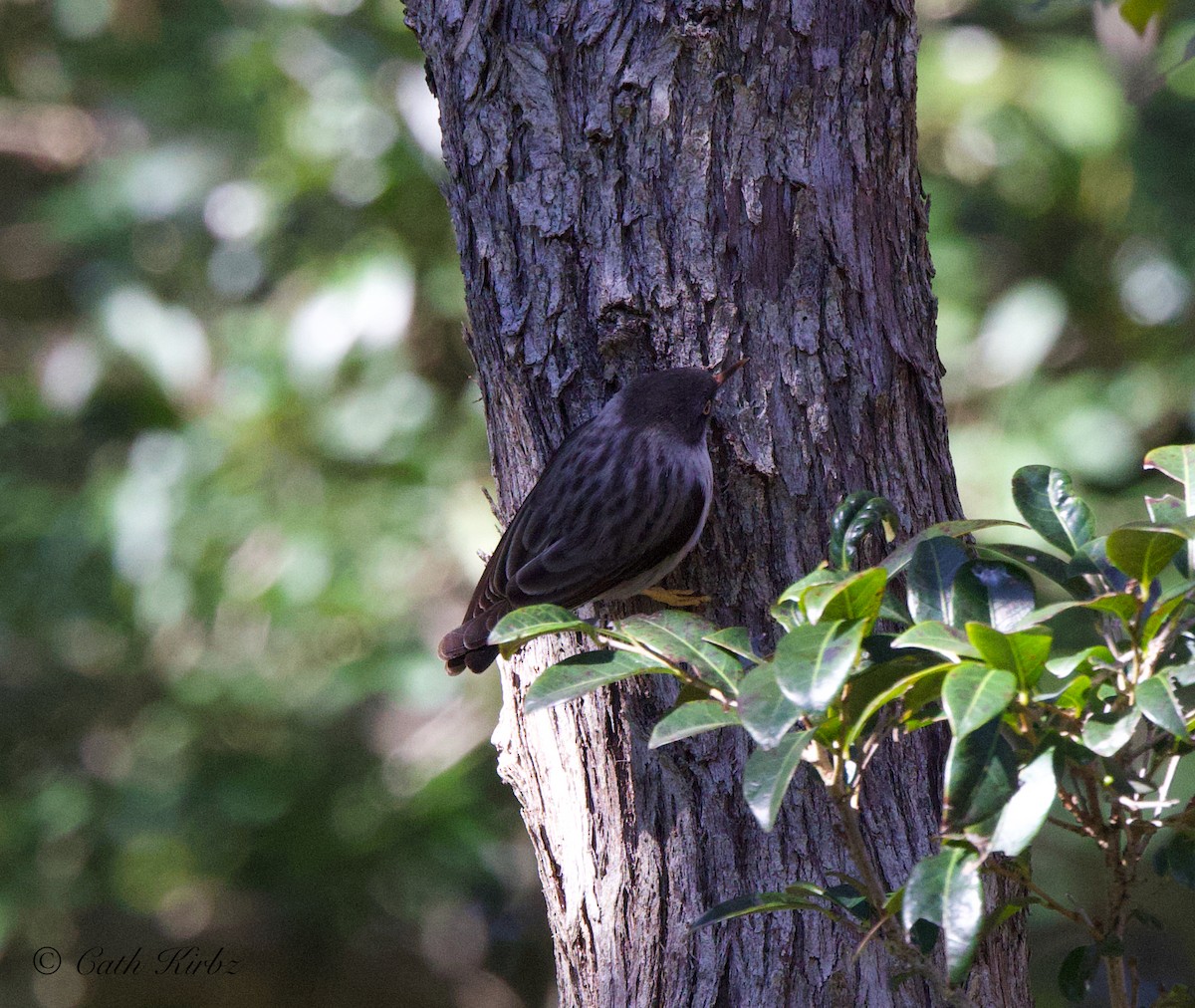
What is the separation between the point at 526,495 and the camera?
103 inches

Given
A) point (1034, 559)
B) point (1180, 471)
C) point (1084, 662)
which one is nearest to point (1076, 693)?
point (1084, 662)

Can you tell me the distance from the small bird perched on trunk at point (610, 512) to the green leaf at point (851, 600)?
1.01 meters

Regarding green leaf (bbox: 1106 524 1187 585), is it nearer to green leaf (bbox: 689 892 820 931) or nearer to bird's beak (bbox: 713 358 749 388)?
green leaf (bbox: 689 892 820 931)

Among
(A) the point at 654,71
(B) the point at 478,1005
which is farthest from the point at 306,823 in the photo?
(A) the point at 654,71

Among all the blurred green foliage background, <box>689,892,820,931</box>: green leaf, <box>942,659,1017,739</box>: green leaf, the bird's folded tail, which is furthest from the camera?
the blurred green foliage background

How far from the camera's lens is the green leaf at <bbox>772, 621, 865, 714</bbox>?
1.28 meters

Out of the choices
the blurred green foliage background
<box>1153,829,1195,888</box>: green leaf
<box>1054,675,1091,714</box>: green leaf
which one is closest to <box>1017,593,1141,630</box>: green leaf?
<box>1054,675,1091,714</box>: green leaf

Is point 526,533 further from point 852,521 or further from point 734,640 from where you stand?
point 734,640

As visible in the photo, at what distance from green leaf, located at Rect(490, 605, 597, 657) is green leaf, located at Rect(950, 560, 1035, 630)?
0.46 m

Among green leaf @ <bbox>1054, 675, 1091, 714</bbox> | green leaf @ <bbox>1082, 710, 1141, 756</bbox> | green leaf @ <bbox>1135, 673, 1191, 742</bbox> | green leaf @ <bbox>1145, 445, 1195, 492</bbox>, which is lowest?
green leaf @ <bbox>1082, 710, 1141, 756</bbox>

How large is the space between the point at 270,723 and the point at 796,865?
3356 millimetres

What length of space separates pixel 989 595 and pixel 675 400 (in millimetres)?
1095

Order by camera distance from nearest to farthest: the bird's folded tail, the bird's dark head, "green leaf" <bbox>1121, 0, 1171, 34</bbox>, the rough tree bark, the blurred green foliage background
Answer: "green leaf" <bbox>1121, 0, 1171, 34</bbox>
the rough tree bark
the bird's dark head
the bird's folded tail
the blurred green foliage background

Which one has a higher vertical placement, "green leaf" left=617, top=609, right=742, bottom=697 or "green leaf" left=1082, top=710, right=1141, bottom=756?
"green leaf" left=617, top=609, right=742, bottom=697
